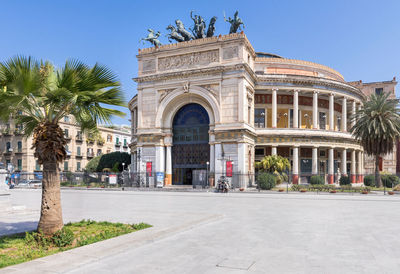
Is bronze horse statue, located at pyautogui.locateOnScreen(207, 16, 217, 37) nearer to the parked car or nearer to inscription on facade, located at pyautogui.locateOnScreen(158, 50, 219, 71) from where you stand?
inscription on facade, located at pyautogui.locateOnScreen(158, 50, 219, 71)

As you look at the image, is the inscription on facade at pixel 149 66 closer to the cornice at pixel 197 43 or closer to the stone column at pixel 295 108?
the cornice at pixel 197 43

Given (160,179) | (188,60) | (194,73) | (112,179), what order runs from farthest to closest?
(188,60), (112,179), (194,73), (160,179)

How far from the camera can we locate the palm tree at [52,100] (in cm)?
924

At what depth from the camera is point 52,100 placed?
9.88 m

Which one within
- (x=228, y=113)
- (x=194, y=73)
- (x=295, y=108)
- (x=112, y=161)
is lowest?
(x=112, y=161)

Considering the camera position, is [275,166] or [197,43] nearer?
[275,166]

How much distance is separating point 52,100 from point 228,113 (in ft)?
105

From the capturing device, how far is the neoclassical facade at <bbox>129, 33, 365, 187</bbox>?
4094 centimetres

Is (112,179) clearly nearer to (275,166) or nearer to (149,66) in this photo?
(149,66)

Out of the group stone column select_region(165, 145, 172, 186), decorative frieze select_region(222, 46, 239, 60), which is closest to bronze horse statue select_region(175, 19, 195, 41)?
decorative frieze select_region(222, 46, 239, 60)

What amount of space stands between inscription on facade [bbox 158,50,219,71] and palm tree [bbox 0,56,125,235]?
107ft

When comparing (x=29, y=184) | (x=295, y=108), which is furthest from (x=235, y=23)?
(x=29, y=184)

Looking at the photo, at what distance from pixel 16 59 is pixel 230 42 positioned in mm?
33995

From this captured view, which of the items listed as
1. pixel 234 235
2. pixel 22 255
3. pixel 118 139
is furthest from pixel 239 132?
pixel 118 139
